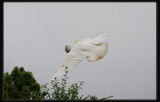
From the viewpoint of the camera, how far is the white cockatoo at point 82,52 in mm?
2902

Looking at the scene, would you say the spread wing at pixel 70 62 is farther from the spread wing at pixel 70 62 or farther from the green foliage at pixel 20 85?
the green foliage at pixel 20 85

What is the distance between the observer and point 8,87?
371 centimetres

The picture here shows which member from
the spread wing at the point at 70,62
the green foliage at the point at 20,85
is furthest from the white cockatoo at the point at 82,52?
the green foliage at the point at 20,85

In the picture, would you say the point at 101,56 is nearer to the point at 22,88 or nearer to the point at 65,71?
the point at 65,71

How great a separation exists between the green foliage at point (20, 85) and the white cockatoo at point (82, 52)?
71 cm

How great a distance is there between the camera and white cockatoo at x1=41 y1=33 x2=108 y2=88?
9.52 feet

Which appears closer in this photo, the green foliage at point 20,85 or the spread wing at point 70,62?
the spread wing at point 70,62

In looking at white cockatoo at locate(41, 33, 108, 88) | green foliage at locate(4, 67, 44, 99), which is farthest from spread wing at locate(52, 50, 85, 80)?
green foliage at locate(4, 67, 44, 99)

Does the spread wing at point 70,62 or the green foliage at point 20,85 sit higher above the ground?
the spread wing at point 70,62

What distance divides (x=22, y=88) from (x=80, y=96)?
1.18m

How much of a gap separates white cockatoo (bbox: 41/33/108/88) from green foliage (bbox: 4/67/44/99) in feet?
2.32

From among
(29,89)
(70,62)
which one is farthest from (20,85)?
(70,62)

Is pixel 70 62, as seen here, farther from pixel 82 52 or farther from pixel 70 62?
pixel 82 52

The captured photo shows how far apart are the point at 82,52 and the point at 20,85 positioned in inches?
63.4
